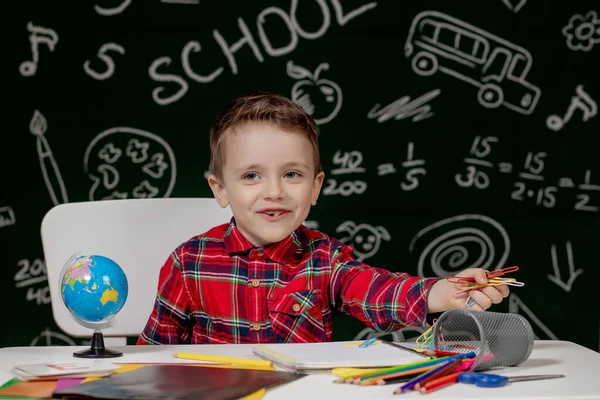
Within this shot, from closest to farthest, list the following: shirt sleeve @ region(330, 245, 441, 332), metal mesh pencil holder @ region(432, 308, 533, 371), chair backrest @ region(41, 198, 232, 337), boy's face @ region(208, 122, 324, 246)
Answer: metal mesh pencil holder @ region(432, 308, 533, 371) < shirt sleeve @ region(330, 245, 441, 332) < boy's face @ region(208, 122, 324, 246) < chair backrest @ region(41, 198, 232, 337)

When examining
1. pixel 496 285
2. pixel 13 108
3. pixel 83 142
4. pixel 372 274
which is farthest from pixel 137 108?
pixel 496 285

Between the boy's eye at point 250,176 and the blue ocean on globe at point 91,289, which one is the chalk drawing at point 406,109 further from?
the blue ocean on globe at point 91,289

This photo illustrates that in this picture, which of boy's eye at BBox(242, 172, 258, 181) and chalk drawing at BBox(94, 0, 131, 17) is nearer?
boy's eye at BBox(242, 172, 258, 181)

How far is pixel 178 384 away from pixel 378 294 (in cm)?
63

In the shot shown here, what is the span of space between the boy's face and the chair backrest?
0.38 m

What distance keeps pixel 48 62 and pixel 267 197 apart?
1431mm

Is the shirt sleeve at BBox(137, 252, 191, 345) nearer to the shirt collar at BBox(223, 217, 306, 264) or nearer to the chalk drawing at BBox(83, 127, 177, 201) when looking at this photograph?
the shirt collar at BBox(223, 217, 306, 264)

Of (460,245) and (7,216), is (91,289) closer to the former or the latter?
(7,216)

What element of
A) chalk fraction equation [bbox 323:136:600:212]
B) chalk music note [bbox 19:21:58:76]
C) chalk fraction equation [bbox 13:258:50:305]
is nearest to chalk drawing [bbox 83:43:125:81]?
chalk music note [bbox 19:21:58:76]

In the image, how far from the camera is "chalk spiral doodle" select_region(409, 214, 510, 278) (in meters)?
2.63

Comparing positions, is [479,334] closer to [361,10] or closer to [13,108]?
[361,10]

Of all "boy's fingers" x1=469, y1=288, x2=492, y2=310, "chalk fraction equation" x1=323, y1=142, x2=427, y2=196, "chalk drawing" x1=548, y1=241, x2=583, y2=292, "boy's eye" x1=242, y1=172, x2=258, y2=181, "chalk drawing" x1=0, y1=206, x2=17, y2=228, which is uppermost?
"chalk fraction equation" x1=323, y1=142, x2=427, y2=196

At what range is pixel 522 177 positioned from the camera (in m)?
2.63

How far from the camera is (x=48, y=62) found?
8.41 feet
